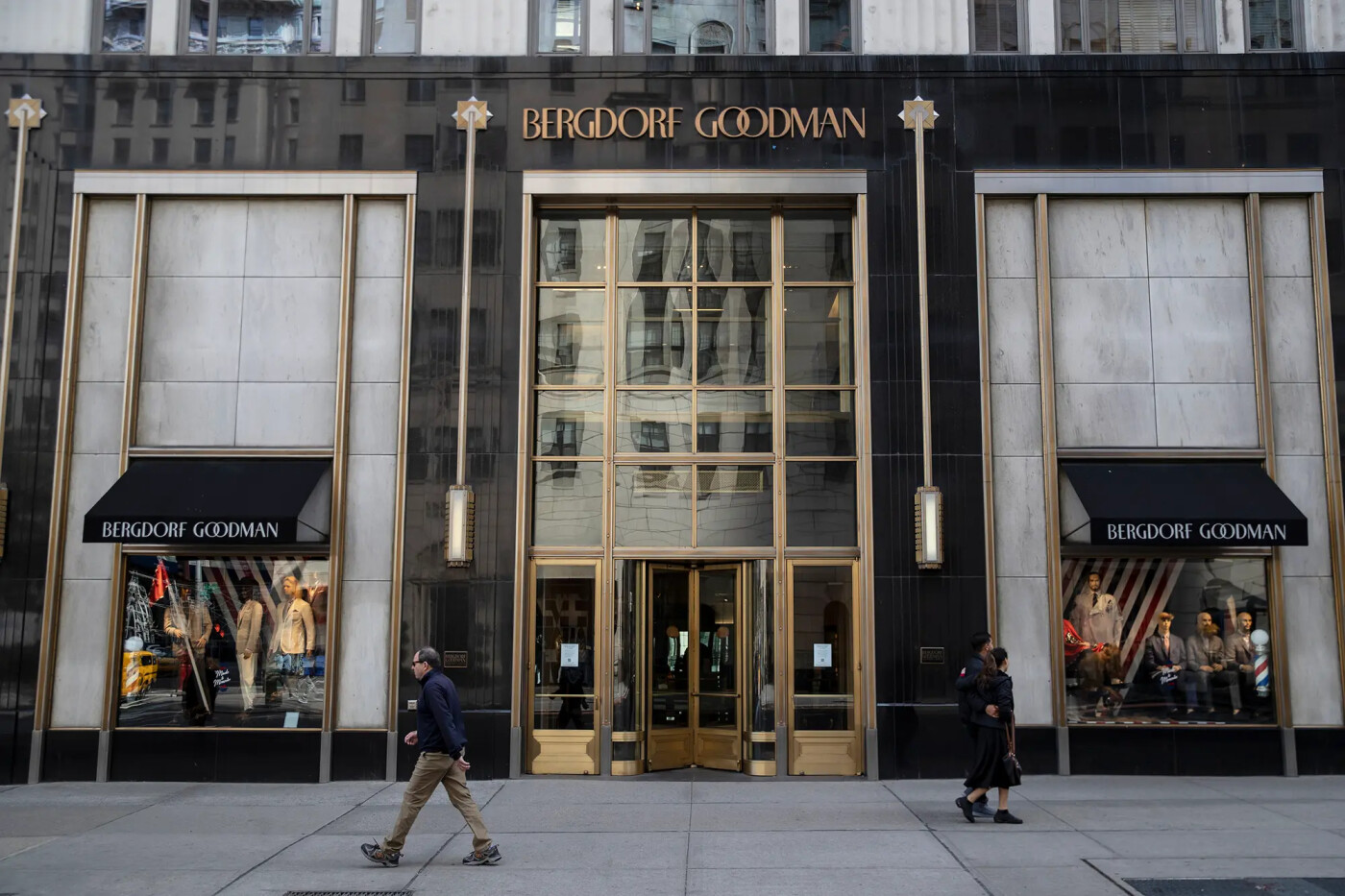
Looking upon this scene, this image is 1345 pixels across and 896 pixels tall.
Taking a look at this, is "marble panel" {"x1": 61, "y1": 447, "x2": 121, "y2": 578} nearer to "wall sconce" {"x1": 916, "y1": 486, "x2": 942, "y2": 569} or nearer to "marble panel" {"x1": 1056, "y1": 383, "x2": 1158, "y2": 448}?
"wall sconce" {"x1": 916, "y1": 486, "x2": 942, "y2": 569}

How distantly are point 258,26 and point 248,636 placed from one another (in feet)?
25.5

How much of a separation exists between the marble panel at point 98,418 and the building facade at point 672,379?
53 mm

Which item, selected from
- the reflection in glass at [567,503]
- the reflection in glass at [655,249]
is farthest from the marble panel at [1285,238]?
the reflection in glass at [567,503]

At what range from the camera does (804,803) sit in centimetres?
1244

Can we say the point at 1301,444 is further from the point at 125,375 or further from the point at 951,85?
the point at 125,375

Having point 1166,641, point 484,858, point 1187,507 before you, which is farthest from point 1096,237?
point 484,858

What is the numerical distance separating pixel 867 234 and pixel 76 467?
10.1 meters

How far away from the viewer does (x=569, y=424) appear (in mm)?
14758

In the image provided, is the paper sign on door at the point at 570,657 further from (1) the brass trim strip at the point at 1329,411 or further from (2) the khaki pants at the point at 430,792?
(1) the brass trim strip at the point at 1329,411

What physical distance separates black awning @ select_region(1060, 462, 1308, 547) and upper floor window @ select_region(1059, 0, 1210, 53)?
545cm

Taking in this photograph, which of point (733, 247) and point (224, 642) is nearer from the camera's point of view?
point (224, 642)

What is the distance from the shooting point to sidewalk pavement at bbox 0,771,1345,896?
30.4 ft

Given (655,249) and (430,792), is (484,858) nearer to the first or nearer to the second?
(430,792)

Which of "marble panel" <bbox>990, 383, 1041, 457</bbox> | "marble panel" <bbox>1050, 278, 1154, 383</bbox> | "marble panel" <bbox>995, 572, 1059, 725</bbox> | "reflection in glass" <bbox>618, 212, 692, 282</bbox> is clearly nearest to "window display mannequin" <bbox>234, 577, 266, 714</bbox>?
"reflection in glass" <bbox>618, 212, 692, 282</bbox>
